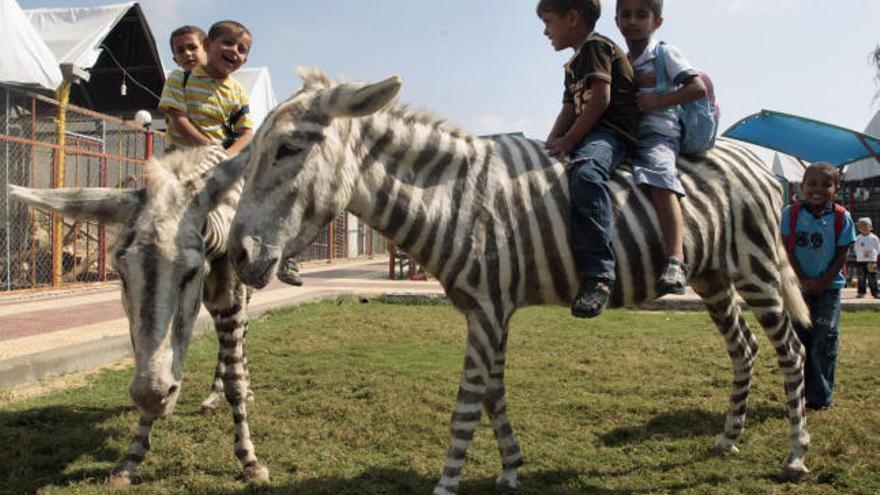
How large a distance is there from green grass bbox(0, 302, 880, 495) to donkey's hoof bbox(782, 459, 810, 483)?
0.20 ft

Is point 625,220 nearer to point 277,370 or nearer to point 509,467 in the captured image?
point 509,467

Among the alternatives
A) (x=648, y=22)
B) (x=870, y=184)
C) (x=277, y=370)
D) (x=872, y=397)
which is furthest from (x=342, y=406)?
(x=870, y=184)

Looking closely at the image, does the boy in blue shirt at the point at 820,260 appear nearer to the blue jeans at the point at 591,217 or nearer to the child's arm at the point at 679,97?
the child's arm at the point at 679,97

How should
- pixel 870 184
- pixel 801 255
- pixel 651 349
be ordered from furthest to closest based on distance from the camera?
pixel 870 184 < pixel 651 349 < pixel 801 255

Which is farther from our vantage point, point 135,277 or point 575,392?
point 575,392

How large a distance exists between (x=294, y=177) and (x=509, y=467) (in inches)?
79.8

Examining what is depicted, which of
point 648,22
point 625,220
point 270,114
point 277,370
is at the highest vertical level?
point 648,22

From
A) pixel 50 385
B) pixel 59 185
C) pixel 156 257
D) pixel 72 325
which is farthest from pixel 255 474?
pixel 59 185

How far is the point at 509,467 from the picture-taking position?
A: 361 cm

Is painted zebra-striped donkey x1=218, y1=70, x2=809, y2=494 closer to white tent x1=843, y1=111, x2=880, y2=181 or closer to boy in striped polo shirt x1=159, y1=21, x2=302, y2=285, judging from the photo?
boy in striped polo shirt x1=159, y1=21, x2=302, y2=285

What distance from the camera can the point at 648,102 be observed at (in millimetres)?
3463

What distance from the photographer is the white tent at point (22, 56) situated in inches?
459

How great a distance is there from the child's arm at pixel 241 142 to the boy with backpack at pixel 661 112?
96.2 inches

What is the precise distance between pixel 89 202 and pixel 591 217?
2.49 meters
